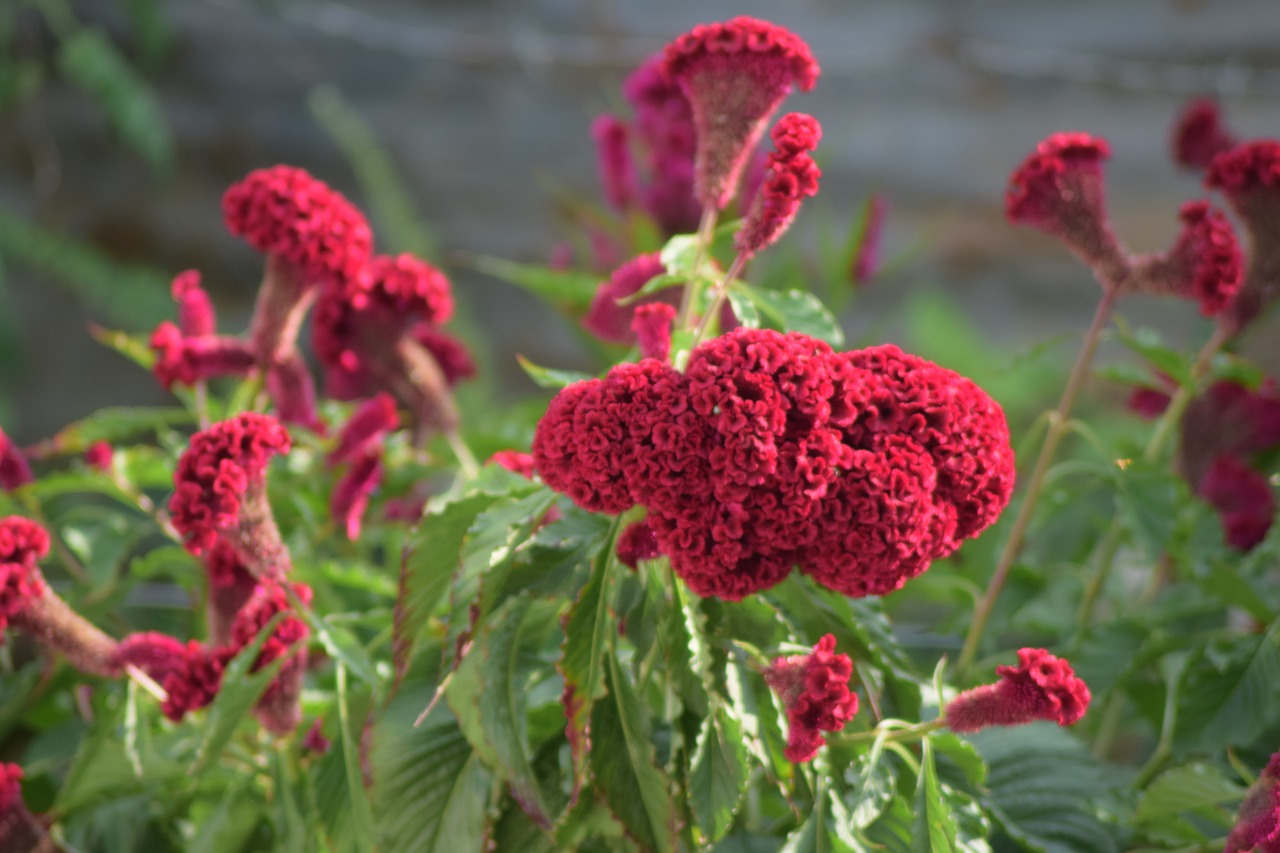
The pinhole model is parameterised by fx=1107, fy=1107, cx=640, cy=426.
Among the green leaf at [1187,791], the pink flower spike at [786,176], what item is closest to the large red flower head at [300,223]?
the pink flower spike at [786,176]

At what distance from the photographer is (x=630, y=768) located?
466 mm

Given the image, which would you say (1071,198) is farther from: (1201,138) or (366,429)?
(366,429)

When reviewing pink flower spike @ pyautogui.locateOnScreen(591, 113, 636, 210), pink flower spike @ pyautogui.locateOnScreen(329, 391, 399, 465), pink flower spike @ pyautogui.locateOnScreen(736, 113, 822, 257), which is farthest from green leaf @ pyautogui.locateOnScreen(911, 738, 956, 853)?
pink flower spike @ pyautogui.locateOnScreen(591, 113, 636, 210)

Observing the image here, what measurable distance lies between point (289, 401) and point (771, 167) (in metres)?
0.36

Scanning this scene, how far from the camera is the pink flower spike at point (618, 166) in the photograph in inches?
39.4

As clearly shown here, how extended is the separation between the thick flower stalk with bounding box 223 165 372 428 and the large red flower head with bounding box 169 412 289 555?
0.14 meters

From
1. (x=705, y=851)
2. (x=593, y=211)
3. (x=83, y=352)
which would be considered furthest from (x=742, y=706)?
(x=83, y=352)

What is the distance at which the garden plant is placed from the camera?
42 cm

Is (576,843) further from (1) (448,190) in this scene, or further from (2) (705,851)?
(1) (448,190)

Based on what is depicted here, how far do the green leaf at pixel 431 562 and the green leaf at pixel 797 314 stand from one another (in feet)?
0.53

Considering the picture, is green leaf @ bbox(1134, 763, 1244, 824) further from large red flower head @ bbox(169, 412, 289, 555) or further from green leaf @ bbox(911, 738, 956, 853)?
large red flower head @ bbox(169, 412, 289, 555)

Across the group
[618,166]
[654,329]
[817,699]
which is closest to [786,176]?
[654,329]

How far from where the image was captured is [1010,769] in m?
0.63

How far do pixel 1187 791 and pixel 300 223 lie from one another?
1.73 feet
